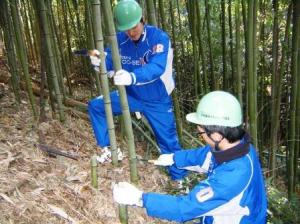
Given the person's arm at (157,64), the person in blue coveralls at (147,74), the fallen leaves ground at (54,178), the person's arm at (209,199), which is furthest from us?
the person in blue coveralls at (147,74)

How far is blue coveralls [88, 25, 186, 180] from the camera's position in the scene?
3871 millimetres

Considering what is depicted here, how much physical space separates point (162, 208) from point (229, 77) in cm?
547

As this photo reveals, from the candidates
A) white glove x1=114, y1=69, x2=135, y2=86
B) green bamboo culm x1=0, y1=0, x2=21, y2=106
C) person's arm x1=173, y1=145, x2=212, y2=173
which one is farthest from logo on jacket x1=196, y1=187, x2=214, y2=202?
green bamboo culm x1=0, y1=0, x2=21, y2=106

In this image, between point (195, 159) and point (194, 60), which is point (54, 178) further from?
point (194, 60)

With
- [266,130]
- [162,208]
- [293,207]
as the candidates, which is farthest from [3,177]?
[266,130]

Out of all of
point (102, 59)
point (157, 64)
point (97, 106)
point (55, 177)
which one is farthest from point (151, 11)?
point (55, 177)

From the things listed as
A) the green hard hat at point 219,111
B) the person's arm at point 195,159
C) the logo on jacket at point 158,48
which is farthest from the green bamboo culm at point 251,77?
the green hard hat at point 219,111

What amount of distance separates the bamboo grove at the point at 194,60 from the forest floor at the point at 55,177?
25cm

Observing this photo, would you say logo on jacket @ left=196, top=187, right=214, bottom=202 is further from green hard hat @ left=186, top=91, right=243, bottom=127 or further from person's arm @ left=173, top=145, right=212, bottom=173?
person's arm @ left=173, top=145, right=212, bottom=173

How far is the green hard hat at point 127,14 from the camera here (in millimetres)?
3600

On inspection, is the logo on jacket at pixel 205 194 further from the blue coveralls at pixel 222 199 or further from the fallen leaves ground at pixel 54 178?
the fallen leaves ground at pixel 54 178

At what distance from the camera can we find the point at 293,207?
5.05 meters

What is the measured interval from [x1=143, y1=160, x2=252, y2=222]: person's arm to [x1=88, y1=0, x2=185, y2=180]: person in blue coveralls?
1.37 metres

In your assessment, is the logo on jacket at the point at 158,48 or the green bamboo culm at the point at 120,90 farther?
the logo on jacket at the point at 158,48
